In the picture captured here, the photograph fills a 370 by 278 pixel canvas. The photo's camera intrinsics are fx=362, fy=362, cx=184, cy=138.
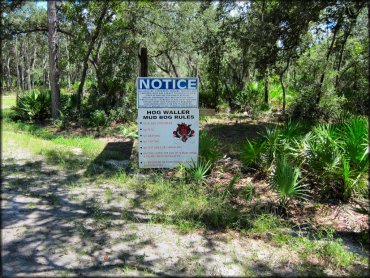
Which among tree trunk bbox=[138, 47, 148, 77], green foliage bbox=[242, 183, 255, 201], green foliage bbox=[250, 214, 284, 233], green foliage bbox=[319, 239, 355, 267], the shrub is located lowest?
green foliage bbox=[319, 239, 355, 267]

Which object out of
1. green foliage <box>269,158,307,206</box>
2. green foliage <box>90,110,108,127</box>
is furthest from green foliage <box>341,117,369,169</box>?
green foliage <box>90,110,108,127</box>

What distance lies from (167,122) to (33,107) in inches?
361

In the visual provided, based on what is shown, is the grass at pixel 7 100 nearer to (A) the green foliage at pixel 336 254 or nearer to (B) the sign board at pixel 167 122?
(B) the sign board at pixel 167 122

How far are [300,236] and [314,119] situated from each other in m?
8.13

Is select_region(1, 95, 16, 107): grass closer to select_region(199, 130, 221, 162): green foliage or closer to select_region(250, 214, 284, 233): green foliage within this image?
select_region(250, 214, 284, 233): green foliage

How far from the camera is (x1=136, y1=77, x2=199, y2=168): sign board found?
7102mm

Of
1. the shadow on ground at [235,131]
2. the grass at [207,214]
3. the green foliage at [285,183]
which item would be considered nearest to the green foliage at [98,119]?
the shadow on ground at [235,131]

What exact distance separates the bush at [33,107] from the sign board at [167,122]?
8.85m

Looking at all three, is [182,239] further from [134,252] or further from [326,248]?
[326,248]

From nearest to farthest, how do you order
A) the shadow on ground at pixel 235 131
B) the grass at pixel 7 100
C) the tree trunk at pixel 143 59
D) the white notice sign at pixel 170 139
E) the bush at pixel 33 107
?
the grass at pixel 7 100
the white notice sign at pixel 170 139
the shadow on ground at pixel 235 131
the tree trunk at pixel 143 59
the bush at pixel 33 107

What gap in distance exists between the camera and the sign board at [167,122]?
710 cm

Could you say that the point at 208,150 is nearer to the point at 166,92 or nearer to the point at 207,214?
the point at 166,92

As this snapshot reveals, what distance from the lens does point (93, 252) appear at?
12.6 feet

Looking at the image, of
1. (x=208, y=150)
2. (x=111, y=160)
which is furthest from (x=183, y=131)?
(x=111, y=160)
